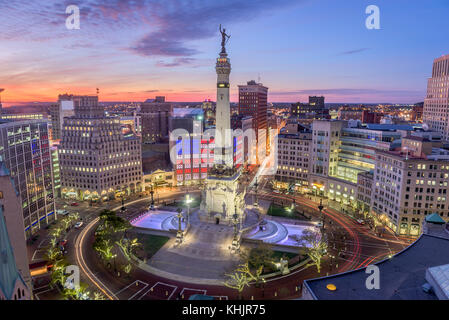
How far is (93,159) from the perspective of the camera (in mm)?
106500

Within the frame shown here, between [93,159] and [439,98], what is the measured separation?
150851 millimetres

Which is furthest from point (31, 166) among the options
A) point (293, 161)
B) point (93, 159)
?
point (293, 161)

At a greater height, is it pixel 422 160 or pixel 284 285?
pixel 422 160

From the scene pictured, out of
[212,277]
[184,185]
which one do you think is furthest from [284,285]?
[184,185]

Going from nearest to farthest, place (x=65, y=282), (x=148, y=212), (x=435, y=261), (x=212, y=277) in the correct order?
(x=435, y=261) < (x=65, y=282) < (x=212, y=277) < (x=148, y=212)

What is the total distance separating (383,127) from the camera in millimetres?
118125

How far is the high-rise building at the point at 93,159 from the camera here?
350 feet

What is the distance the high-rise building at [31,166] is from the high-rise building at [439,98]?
156 metres

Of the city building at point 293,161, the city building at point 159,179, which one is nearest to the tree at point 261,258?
the city building at point 293,161

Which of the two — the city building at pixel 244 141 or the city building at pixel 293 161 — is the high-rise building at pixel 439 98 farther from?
the city building at pixel 244 141

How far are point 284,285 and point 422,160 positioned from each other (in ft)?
172

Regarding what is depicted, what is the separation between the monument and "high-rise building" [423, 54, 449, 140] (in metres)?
107

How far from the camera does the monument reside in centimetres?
8469
